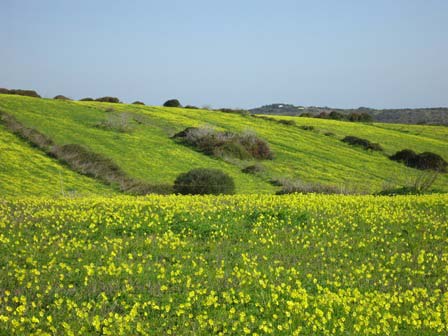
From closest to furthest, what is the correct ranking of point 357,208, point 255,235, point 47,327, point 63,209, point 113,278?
point 47,327
point 113,278
point 255,235
point 63,209
point 357,208

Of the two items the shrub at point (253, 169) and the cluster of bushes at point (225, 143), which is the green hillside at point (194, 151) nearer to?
the shrub at point (253, 169)

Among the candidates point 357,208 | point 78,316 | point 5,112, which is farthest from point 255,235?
point 5,112

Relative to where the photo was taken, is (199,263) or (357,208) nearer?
(199,263)

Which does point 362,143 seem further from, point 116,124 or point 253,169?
point 116,124

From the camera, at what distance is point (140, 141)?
50906mm

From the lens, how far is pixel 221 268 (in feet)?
36.8

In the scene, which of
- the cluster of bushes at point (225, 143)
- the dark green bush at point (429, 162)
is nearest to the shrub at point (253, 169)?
the cluster of bushes at point (225, 143)

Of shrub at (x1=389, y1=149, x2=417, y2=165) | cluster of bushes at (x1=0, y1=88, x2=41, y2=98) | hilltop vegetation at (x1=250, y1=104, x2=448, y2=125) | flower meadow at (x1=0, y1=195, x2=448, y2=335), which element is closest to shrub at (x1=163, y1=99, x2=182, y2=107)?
A: cluster of bushes at (x1=0, y1=88, x2=41, y2=98)

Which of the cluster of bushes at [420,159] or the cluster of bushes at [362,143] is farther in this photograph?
the cluster of bushes at [362,143]

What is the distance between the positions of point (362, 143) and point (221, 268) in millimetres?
57928

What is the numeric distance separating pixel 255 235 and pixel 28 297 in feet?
22.1

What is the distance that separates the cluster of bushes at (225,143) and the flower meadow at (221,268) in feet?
107

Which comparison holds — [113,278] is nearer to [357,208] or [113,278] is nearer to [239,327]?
[239,327]

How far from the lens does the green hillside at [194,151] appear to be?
45.3 m
